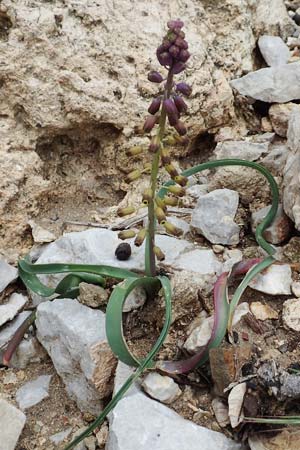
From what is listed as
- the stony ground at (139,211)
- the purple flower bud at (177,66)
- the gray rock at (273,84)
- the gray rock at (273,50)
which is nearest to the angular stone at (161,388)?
the stony ground at (139,211)

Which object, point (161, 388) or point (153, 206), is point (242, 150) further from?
point (161, 388)

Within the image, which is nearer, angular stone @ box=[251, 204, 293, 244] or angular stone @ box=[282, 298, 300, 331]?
angular stone @ box=[282, 298, 300, 331]

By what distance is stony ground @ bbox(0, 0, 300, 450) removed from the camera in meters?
2.21

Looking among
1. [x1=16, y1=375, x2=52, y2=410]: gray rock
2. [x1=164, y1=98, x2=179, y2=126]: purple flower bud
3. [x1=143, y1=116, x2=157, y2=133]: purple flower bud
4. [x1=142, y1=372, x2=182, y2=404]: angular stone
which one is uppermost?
[x1=164, y1=98, x2=179, y2=126]: purple flower bud

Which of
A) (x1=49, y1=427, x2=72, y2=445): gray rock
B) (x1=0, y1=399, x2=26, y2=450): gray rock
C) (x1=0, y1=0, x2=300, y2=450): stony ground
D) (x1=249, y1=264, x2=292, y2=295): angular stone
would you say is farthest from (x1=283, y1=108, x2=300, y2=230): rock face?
(x1=0, y1=399, x2=26, y2=450): gray rock

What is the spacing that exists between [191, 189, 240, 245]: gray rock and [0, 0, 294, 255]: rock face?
1.83 feet

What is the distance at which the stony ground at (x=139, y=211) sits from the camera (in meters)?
2.21

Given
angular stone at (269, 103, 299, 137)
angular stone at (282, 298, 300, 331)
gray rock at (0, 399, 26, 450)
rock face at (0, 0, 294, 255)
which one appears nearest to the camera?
gray rock at (0, 399, 26, 450)

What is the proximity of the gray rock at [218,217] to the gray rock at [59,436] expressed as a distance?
3.60ft

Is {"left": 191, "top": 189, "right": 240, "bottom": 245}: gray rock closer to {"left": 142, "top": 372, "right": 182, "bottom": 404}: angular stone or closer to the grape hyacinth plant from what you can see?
the grape hyacinth plant

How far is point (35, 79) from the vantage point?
3043mm

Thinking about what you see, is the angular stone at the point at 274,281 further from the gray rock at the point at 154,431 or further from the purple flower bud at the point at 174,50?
the purple flower bud at the point at 174,50

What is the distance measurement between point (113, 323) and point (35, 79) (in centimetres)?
150

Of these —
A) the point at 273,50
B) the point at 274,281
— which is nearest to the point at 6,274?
the point at 274,281
